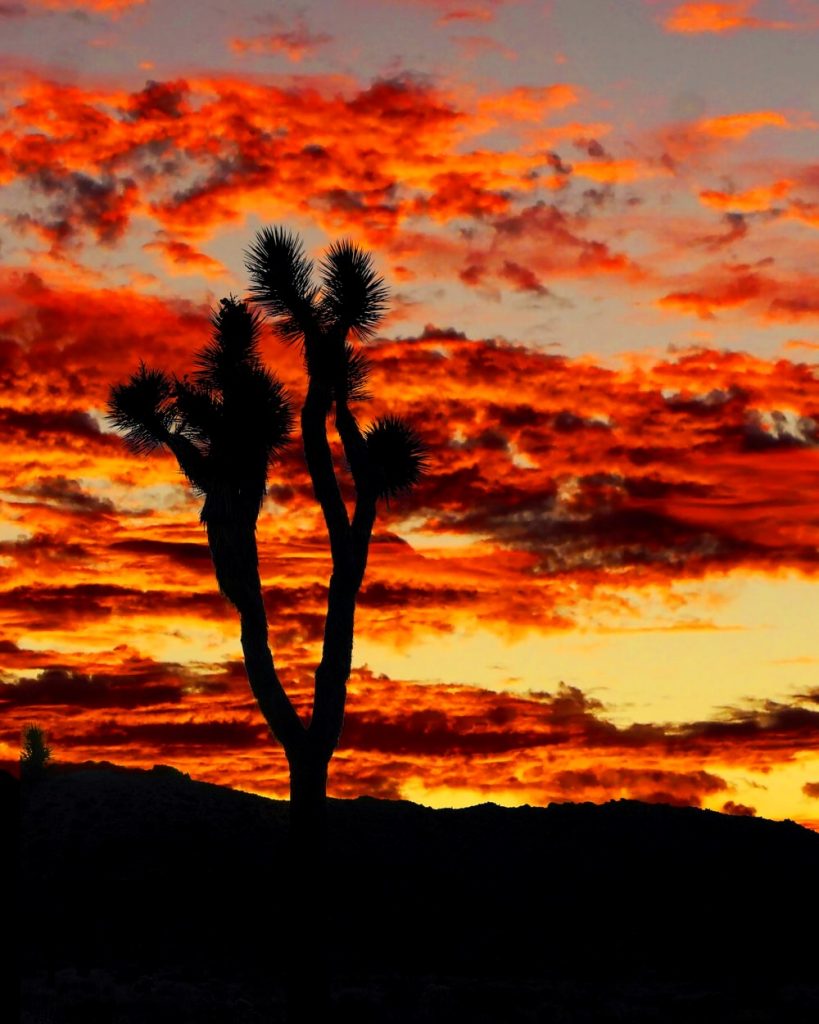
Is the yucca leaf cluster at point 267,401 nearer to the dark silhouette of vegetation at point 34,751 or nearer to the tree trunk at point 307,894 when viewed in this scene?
the tree trunk at point 307,894

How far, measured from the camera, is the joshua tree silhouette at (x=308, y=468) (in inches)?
725

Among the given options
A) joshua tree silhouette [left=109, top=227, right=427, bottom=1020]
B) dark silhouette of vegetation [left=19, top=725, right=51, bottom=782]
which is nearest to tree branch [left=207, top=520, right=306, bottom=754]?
joshua tree silhouette [left=109, top=227, right=427, bottom=1020]

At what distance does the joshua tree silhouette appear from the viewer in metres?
18.4

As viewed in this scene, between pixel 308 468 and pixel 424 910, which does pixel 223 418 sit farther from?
pixel 424 910

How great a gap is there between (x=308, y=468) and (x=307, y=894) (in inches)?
214

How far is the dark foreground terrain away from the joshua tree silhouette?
391cm

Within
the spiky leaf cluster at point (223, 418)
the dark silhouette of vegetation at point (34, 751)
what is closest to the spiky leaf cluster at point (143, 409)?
the spiky leaf cluster at point (223, 418)

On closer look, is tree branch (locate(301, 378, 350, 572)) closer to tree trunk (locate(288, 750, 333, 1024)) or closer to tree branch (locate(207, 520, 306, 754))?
tree branch (locate(207, 520, 306, 754))

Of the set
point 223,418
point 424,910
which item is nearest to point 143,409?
point 223,418

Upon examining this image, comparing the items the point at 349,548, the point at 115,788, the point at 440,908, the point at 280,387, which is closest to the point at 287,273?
the point at 280,387

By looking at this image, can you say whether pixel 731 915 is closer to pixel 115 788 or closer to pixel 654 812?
Answer: pixel 654 812

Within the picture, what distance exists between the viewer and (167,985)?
21000 millimetres

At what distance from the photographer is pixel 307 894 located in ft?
60.2

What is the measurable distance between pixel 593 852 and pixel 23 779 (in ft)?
39.2
